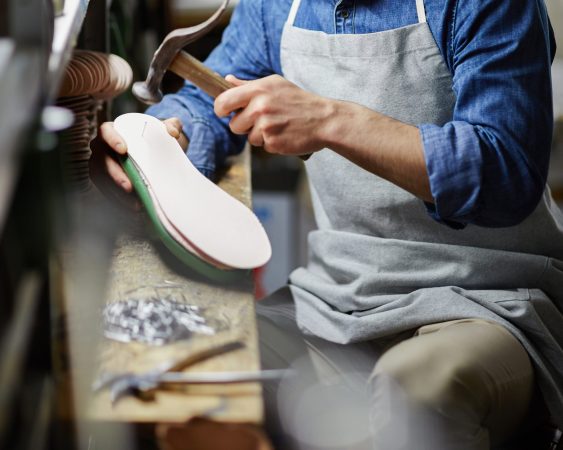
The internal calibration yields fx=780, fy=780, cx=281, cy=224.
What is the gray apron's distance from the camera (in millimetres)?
1036

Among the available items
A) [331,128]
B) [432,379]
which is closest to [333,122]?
[331,128]

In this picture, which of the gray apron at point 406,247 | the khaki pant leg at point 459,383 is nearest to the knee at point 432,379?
the khaki pant leg at point 459,383

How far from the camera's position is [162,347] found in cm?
73

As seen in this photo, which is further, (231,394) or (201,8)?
(201,8)

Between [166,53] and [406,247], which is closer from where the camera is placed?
[166,53]

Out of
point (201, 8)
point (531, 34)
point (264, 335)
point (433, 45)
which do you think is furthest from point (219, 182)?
point (201, 8)

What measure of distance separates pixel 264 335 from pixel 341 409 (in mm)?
166

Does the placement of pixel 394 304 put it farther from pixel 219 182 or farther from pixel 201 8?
pixel 201 8

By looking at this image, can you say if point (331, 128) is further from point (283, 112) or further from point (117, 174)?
point (117, 174)

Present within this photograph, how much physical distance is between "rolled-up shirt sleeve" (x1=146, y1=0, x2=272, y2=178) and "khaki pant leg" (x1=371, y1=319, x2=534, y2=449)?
45 cm

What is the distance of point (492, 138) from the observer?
0.92 m

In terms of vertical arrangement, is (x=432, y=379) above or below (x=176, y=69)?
below

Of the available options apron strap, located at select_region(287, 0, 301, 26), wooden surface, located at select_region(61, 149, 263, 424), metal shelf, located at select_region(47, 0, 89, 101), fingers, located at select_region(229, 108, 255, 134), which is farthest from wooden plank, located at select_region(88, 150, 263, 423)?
apron strap, located at select_region(287, 0, 301, 26)

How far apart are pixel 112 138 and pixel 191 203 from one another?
0.50 feet
